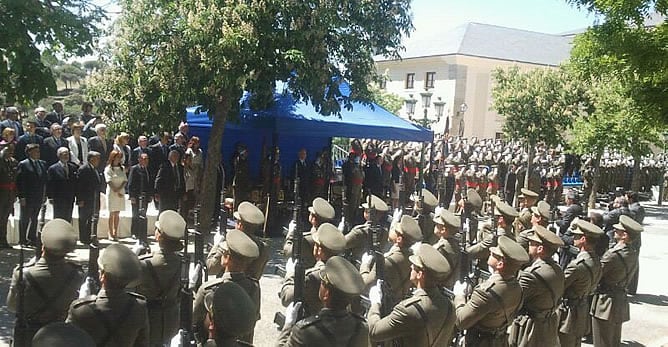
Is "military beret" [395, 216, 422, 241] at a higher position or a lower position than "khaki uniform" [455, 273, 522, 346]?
higher

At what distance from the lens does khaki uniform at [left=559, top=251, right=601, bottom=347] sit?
6965 millimetres

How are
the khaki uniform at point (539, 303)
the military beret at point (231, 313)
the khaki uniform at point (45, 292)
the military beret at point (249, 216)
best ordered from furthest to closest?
the military beret at point (249, 216)
the khaki uniform at point (539, 303)
the khaki uniform at point (45, 292)
the military beret at point (231, 313)

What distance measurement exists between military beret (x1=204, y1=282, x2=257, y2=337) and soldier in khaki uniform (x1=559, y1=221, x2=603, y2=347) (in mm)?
4288


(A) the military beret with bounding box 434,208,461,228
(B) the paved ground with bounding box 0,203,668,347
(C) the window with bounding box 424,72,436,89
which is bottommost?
(B) the paved ground with bounding box 0,203,668,347

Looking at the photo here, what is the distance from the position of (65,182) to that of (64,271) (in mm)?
6094

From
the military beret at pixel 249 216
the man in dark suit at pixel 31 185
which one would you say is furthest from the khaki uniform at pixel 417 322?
the man in dark suit at pixel 31 185

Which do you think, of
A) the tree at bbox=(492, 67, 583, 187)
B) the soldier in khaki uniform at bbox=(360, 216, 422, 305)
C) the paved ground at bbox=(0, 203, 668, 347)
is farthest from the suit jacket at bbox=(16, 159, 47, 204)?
the tree at bbox=(492, 67, 583, 187)

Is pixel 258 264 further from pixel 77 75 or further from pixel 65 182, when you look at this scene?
pixel 77 75

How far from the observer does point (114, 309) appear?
4273mm

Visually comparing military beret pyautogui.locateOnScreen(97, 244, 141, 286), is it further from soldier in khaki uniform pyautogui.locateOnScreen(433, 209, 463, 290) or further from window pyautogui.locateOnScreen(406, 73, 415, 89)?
window pyautogui.locateOnScreen(406, 73, 415, 89)

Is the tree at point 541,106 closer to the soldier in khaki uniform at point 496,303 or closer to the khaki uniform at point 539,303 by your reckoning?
the khaki uniform at point 539,303

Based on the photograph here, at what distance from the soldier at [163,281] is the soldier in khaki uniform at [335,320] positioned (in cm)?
137

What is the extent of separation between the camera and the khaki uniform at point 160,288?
5.39 m

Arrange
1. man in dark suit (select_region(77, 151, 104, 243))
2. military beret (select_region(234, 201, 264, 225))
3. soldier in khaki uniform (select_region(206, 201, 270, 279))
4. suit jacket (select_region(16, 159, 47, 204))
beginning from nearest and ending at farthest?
soldier in khaki uniform (select_region(206, 201, 270, 279))
military beret (select_region(234, 201, 264, 225))
suit jacket (select_region(16, 159, 47, 204))
man in dark suit (select_region(77, 151, 104, 243))
